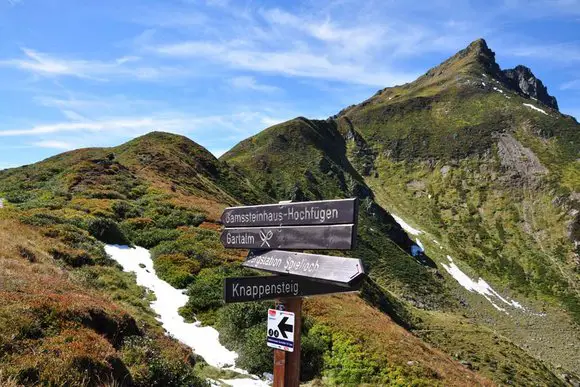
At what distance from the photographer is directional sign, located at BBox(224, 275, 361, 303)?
6.05 meters

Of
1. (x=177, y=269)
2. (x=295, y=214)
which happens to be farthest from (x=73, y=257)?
(x=295, y=214)

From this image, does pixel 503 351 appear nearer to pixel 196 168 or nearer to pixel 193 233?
pixel 193 233

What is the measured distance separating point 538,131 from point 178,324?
13478cm

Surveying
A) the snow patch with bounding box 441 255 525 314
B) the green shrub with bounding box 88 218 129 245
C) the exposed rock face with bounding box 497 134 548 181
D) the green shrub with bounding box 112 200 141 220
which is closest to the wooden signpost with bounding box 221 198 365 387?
the green shrub with bounding box 88 218 129 245

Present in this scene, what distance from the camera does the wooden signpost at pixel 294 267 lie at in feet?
18.4

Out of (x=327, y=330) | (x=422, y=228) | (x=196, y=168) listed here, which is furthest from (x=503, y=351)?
(x=422, y=228)

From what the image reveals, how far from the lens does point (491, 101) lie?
14488 centimetres


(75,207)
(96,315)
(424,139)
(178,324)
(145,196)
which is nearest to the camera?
(96,315)

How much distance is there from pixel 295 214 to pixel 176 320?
10.1 m

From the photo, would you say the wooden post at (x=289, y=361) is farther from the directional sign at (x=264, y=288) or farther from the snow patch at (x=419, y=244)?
the snow patch at (x=419, y=244)

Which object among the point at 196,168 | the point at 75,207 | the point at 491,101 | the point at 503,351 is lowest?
the point at 503,351

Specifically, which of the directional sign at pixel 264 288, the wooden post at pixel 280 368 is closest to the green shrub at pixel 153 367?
the wooden post at pixel 280 368

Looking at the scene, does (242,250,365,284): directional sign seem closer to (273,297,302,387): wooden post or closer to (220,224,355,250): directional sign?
(220,224,355,250): directional sign

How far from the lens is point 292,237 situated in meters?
6.42
